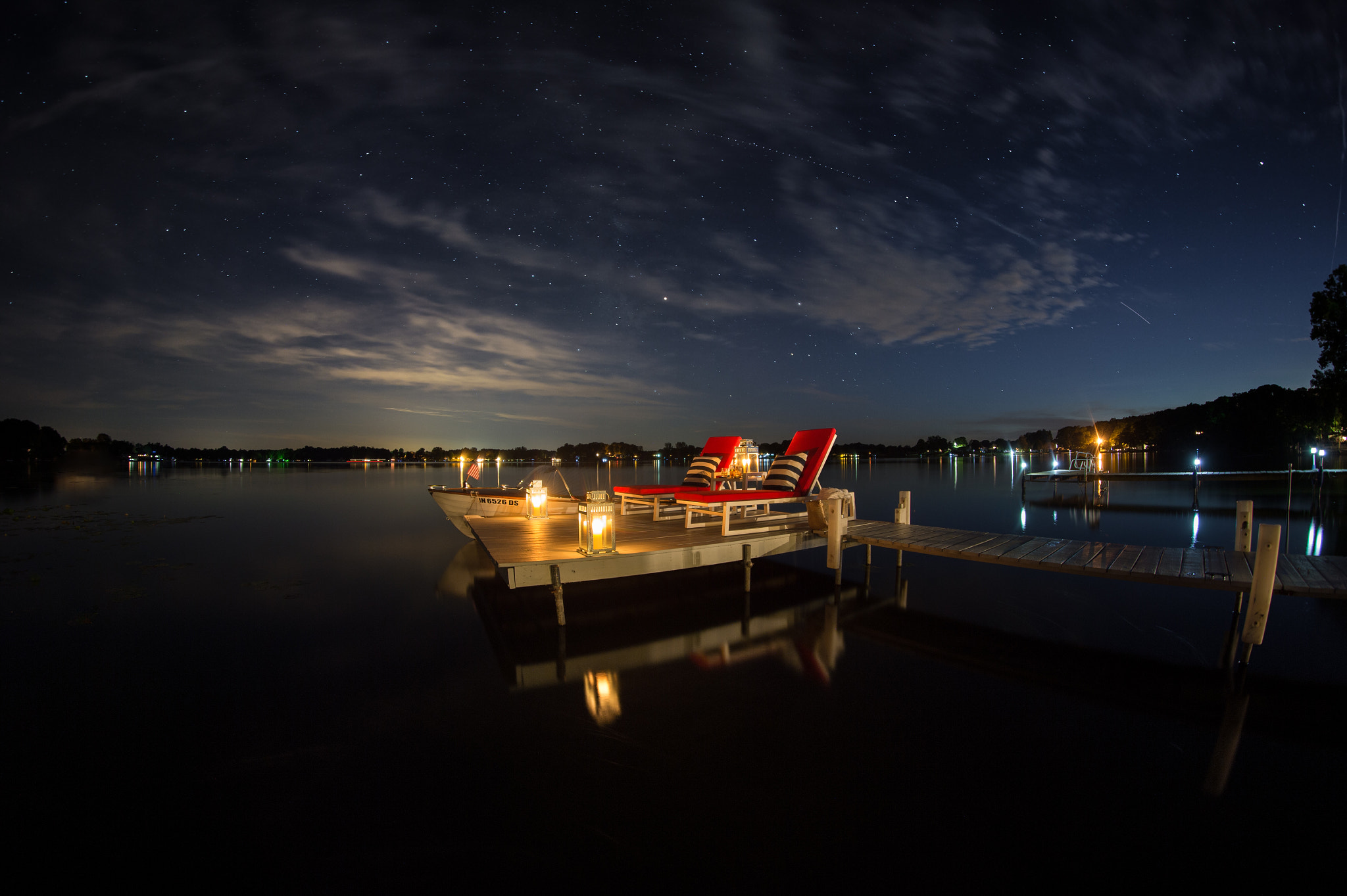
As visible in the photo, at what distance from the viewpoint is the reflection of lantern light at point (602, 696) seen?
5348mm

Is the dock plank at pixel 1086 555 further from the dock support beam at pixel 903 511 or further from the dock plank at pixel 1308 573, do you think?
the dock support beam at pixel 903 511

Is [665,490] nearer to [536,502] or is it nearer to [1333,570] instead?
[536,502]

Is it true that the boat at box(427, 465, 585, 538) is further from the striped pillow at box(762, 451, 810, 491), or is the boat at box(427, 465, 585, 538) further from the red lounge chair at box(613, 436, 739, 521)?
the striped pillow at box(762, 451, 810, 491)

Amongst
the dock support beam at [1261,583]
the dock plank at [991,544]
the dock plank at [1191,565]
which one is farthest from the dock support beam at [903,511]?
the dock support beam at [1261,583]

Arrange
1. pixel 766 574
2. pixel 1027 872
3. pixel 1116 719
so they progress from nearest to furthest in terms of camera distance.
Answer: pixel 1027 872, pixel 1116 719, pixel 766 574

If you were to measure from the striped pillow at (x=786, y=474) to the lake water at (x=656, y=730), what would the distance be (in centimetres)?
188

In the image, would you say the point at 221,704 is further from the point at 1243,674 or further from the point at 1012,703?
the point at 1243,674

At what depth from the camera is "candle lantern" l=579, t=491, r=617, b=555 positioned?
772cm

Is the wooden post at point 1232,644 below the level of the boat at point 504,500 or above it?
below

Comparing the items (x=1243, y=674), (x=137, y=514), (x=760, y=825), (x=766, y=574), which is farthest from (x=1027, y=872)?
(x=137, y=514)

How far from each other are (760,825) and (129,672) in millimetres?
7319

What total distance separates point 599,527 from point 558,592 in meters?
1.02

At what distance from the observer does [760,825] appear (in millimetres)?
3637

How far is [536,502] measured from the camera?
1114 cm
